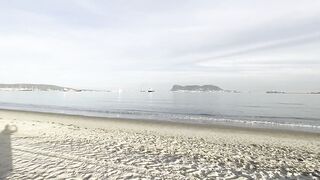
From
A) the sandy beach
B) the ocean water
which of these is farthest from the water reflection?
the ocean water

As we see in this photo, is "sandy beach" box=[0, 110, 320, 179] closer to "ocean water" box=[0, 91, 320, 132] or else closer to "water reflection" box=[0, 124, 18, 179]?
"water reflection" box=[0, 124, 18, 179]

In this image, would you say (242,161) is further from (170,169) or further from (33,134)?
(33,134)

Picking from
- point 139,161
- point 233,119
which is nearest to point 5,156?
point 139,161

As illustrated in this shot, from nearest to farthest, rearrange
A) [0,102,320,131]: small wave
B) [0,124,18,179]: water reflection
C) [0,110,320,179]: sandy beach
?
[0,124,18,179]: water reflection, [0,110,320,179]: sandy beach, [0,102,320,131]: small wave

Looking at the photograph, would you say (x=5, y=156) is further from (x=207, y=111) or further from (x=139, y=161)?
(x=207, y=111)

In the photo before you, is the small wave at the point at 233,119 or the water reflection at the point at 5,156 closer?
the water reflection at the point at 5,156

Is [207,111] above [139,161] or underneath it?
above

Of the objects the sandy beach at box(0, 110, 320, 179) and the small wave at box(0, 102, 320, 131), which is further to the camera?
the small wave at box(0, 102, 320, 131)

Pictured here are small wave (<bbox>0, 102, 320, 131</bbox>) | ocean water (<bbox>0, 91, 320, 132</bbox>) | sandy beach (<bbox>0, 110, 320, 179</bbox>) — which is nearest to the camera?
sandy beach (<bbox>0, 110, 320, 179</bbox>)

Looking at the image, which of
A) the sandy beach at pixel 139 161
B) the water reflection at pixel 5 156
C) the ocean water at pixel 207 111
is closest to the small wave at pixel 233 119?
the ocean water at pixel 207 111

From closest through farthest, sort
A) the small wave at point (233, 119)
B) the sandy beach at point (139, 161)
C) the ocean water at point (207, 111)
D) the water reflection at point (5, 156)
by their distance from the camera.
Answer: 1. the water reflection at point (5, 156)
2. the sandy beach at point (139, 161)
3. the small wave at point (233, 119)
4. the ocean water at point (207, 111)

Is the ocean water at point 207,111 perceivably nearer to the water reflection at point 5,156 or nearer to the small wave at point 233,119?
the small wave at point 233,119

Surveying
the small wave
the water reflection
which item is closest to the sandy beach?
the water reflection

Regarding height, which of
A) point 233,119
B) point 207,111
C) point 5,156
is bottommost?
point 233,119
